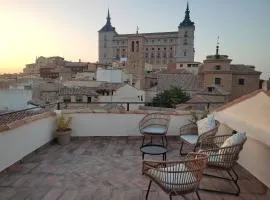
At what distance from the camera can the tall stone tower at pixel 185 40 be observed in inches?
2611

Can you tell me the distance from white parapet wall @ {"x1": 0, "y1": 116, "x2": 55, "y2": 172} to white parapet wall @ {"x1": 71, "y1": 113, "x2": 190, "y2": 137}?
1.87ft

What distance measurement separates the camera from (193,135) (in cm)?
437

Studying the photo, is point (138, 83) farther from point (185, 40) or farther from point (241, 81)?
point (185, 40)

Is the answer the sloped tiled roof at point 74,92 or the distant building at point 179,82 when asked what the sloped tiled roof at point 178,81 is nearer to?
the distant building at point 179,82

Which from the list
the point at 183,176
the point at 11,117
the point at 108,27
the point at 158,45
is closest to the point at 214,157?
the point at 183,176

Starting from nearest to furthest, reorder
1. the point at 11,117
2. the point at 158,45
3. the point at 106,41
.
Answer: the point at 11,117
the point at 158,45
the point at 106,41

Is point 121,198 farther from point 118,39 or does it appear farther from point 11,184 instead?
point 118,39

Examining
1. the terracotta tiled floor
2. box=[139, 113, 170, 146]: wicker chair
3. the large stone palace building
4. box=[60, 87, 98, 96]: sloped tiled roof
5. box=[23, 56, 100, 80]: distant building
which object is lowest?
the terracotta tiled floor

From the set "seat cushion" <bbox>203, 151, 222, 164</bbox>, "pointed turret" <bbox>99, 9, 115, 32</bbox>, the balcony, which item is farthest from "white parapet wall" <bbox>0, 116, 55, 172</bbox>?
"pointed turret" <bbox>99, 9, 115, 32</bbox>


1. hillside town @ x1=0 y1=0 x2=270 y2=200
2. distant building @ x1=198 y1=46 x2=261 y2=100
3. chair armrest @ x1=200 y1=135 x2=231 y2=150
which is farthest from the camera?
distant building @ x1=198 y1=46 x2=261 y2=100

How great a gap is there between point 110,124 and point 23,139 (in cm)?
185

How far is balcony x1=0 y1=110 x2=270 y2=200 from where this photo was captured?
2.93m

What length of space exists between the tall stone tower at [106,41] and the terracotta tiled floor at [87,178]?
67599 mm

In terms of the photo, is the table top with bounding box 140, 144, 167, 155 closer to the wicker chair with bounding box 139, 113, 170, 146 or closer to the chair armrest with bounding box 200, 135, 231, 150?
the chair armrest with bounding box 200, 135, 231, 150
